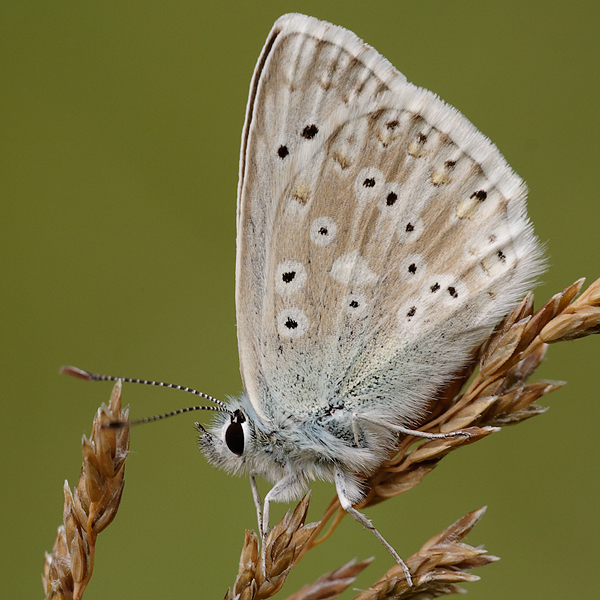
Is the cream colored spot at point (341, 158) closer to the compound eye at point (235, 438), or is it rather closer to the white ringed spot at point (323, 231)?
the white ringed spot at point (323, 231)

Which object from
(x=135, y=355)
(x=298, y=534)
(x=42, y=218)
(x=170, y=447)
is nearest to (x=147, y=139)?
(x=42, y=218)

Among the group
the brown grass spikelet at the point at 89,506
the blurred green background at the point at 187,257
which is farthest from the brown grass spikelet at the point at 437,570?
the blurred green background at the point at 187,257

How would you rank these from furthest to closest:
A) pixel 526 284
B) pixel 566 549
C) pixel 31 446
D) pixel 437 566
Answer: pixel 31 446
pixel 566 549
pixel 526 284
pixel 437 566

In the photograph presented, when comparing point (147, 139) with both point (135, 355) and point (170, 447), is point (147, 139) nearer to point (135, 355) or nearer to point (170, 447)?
point (135, 355)

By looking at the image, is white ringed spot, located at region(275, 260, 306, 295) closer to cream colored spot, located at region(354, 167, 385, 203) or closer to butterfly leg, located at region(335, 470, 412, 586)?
cream colored spot, located at region(354, 167, 385, 203)

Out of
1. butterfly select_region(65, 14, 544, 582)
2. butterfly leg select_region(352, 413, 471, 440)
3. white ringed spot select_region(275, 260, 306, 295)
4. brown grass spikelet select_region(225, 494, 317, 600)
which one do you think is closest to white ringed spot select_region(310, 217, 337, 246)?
butterfly select_region(65, 14, 544, 582)

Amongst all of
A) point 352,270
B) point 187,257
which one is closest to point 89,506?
point 352,270
